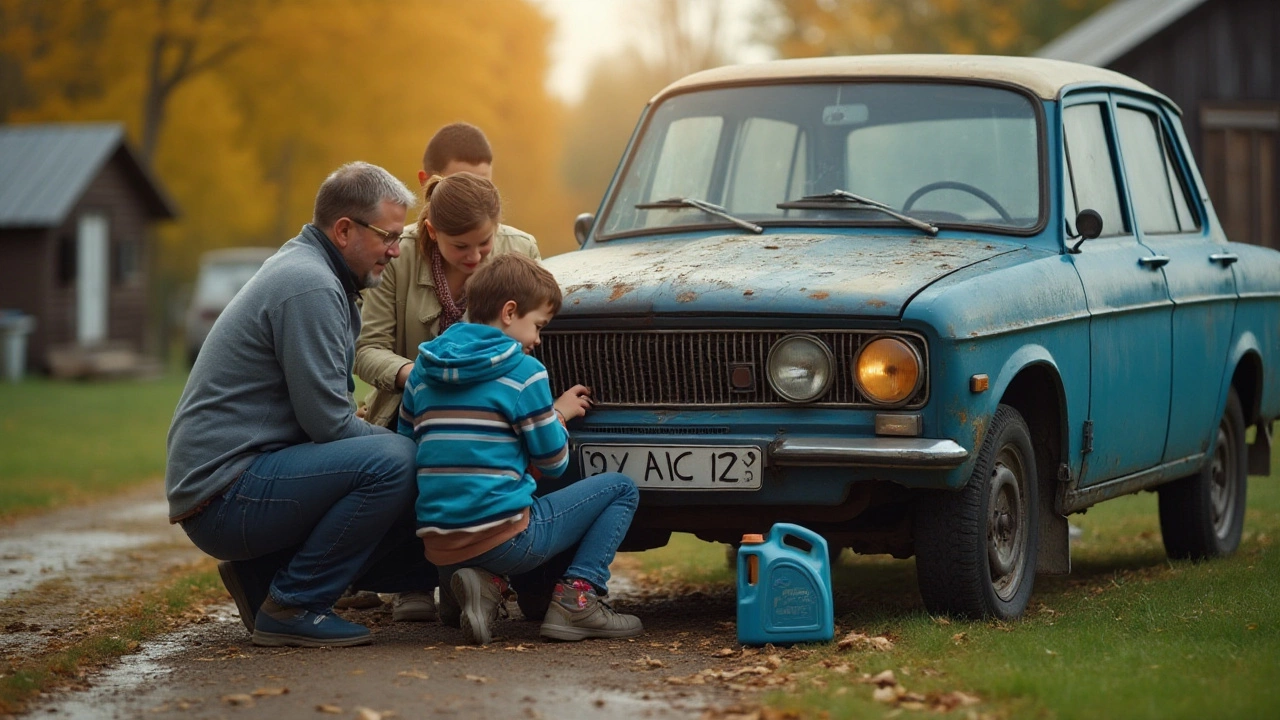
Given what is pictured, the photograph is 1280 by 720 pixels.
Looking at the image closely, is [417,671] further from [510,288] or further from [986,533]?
[986,533]

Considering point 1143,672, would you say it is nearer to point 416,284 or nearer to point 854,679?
point 854,679

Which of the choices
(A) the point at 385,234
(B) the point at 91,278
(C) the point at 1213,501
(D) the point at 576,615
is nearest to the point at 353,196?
(A) the point at 385,234

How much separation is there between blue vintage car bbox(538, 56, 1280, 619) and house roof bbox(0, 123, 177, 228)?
2685 centimetres

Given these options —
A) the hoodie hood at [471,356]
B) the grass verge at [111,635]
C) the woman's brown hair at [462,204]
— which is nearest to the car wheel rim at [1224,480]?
the woman's brown hair at [462,204]

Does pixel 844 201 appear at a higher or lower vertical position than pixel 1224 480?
higher

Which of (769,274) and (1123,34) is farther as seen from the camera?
(1123,34)

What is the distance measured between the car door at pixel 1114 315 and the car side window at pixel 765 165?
1.08 meters

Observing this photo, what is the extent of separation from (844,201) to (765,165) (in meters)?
0.55

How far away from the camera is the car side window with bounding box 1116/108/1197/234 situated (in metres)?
7.90

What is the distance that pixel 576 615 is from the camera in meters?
6.12

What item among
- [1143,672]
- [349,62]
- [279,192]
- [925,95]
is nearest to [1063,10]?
[349,62]

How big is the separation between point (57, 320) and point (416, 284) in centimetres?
2881

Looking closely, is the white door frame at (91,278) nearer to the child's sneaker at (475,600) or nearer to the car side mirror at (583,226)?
the car side mirror at (583,226)

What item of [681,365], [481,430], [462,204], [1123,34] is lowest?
[481,430]
